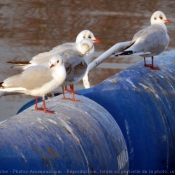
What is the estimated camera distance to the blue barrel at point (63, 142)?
4.22m

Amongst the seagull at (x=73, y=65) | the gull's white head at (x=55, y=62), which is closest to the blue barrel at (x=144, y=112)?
the seagull at (x=73, y=65)

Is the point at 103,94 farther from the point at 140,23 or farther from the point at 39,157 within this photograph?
the point at 140,23

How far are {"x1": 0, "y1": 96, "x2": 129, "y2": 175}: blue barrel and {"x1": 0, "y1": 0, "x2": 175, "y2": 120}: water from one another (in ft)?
13.9

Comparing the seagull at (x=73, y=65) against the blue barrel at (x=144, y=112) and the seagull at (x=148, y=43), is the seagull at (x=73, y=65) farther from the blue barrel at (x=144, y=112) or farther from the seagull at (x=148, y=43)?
the seagull at (x=148, y=43)

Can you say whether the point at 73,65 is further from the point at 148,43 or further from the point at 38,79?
the point at 148,43

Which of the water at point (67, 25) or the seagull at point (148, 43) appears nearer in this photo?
the seagull at point (148, 43)

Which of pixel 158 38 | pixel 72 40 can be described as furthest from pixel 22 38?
pixel 158 38

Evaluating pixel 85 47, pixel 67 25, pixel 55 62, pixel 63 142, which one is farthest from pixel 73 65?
pixel 67 25

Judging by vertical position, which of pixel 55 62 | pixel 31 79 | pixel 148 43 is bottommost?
pixel 148 43

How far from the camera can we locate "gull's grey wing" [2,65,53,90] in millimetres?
5293

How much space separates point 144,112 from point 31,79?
1.25 metres

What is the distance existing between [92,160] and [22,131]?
63 cm

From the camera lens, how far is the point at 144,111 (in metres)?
6.14

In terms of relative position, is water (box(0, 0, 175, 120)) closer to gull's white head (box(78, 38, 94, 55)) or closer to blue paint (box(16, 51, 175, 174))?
gull's white head (box(78, 38, 94, 55))
